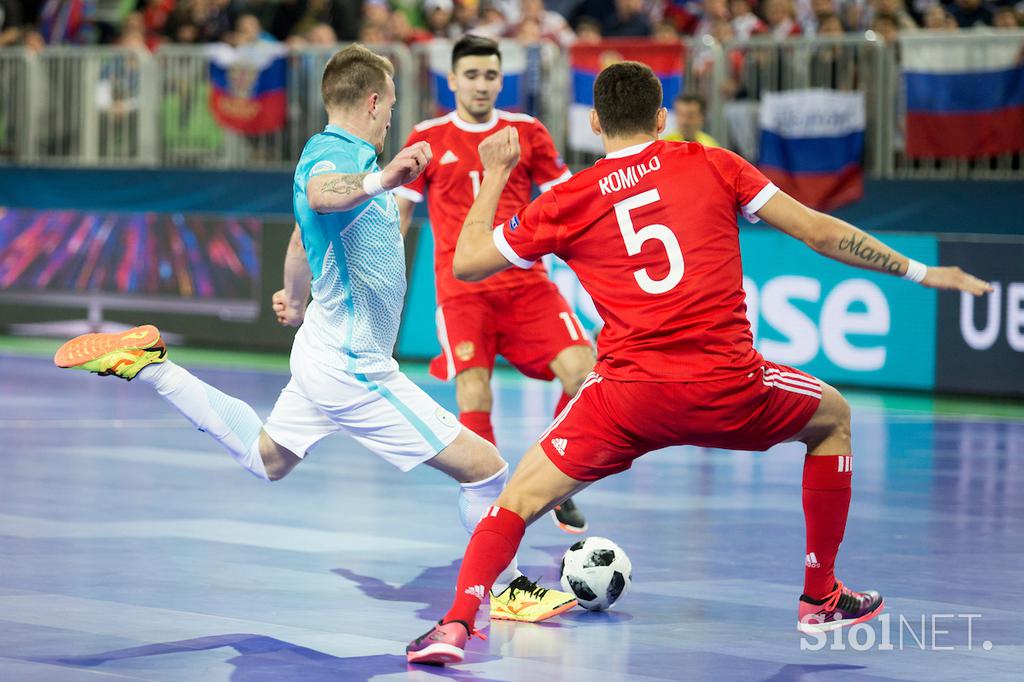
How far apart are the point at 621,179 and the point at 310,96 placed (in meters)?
14.6

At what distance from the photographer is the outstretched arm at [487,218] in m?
6.54

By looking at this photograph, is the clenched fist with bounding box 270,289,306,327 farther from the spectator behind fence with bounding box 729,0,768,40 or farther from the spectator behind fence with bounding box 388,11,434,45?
the spectator behind fence with bounding box 388,11,434,45

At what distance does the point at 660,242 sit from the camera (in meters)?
6.59

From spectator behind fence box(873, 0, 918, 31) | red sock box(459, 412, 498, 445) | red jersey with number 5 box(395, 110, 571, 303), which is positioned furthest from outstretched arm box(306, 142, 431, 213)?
spectator behind fence box(873, 0, 918, 31)

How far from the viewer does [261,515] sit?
32.5ft

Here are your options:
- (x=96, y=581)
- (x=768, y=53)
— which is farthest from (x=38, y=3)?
(x=96, y=581)

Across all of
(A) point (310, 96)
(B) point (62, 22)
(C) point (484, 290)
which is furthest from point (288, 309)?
(B) point (62, 22)

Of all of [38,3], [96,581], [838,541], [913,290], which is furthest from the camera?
[38,3]

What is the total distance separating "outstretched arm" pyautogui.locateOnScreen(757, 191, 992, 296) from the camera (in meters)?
6.58

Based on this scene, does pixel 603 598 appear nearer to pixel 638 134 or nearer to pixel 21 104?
pixel 638 134

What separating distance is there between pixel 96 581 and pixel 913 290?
1027cm

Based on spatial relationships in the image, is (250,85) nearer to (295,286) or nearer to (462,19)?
(462,19)

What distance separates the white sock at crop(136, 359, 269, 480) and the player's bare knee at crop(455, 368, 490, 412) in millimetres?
1985

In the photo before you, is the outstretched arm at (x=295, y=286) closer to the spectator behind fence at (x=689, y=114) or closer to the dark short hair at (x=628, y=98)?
the dark short hair at (x=628, y=98)
